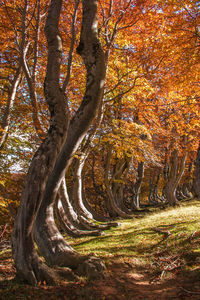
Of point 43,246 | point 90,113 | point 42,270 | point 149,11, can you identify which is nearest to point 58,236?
point 43,246

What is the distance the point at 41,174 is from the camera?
14.2ft

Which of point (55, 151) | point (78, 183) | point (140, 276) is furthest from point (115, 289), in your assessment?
point (78, 183)

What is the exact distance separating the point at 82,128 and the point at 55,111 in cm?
73

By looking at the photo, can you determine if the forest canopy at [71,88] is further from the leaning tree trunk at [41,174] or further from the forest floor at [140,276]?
the forest floor at [140,276]

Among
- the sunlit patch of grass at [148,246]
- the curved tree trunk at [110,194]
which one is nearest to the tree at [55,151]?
the sunlit patch of grass at [148,246]

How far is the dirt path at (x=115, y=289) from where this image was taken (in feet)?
11.4

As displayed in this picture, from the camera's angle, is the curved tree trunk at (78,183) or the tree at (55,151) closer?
the tree at (55,151)

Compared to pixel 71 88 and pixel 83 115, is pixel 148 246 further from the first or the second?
pixel 71 88

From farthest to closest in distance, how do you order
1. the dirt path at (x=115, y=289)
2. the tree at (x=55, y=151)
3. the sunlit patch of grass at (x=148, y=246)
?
the sunlit patch of grass at (x=148, y=246), the tree at (x=55, y=151), the dirt path at (x=115, y=289)

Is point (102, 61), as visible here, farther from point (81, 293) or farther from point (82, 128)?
point (81, 293)

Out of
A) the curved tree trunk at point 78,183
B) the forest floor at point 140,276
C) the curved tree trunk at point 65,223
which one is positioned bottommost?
the forest floor at point 140,276

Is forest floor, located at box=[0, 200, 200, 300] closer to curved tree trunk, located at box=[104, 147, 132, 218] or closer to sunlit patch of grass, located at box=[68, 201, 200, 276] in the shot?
sunlit patch of grass, located at box=[68, 201, 200, 276]

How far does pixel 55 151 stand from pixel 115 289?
2.87 metres

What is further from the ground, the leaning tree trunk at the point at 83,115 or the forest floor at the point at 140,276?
the leaning tree trunk at the point at 83,115
